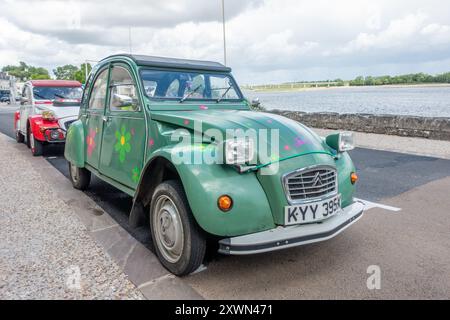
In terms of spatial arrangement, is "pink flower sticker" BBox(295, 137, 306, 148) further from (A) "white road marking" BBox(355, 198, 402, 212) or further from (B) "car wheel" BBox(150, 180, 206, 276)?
(A) "white road marking" BBox(355, 198, 402, 212)

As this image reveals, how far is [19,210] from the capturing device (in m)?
4.80

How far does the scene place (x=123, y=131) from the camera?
4109 millimetres

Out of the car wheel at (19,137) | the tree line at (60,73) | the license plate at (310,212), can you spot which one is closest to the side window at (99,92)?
the license plate at (310,212)

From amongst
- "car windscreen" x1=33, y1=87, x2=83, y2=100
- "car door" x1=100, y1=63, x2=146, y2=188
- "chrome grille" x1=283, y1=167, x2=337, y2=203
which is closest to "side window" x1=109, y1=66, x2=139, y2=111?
"car door" x1=100, y1=63, x2=146, y2=188

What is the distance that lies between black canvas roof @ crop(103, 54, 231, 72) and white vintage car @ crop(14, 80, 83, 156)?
3959mm

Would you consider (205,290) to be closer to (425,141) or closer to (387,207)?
(387,207)

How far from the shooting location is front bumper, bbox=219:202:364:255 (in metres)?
2.67

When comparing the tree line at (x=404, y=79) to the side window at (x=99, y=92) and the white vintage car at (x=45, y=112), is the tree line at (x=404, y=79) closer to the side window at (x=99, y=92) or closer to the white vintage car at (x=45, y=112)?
the white vintage car at (x=45, y=112)

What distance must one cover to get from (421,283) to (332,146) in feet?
4.74

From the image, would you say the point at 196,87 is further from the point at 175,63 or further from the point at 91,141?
the point at 91,141

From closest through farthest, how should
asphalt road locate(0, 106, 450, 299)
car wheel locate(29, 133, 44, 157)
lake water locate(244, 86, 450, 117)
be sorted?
asphalt road locate(0, 106, 450, 299) < car wheel locate(29, 133, 44, 157) < lake water locate(244, 86, 450, 117)

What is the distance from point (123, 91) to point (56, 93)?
648cm

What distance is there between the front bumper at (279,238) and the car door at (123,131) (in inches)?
59.9
